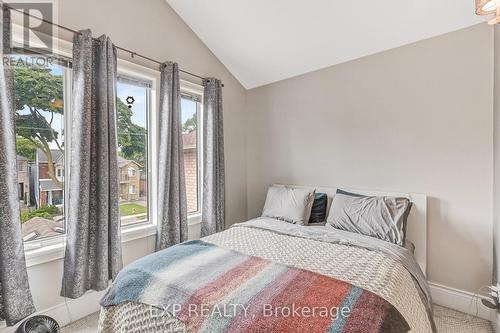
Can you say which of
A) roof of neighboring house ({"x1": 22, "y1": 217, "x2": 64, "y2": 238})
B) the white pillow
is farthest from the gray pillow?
roof of neighboring house ({"x1": 22, "y1": 217, "x2": 64, "y2": 238})

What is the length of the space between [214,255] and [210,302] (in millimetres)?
519

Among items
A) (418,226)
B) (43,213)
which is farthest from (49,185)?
(418,226)

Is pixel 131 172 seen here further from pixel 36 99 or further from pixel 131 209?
pixel 36 99

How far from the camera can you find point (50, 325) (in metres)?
1.59

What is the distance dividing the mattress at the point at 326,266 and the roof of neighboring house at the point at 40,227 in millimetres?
932

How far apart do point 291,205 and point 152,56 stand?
1.97 meters

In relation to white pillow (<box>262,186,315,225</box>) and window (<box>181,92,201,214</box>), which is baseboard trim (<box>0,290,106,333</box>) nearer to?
window (<box>181,92,201,214</box>)

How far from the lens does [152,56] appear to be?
2.46 metres

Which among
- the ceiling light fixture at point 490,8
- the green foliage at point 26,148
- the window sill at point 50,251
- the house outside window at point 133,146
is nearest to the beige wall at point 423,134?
the ceiling light fixture at point 490,8

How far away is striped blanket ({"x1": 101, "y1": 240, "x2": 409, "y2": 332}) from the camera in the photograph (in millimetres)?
1027

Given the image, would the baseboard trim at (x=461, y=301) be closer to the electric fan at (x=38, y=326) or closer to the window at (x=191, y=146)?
the window at (x=191, y=146)

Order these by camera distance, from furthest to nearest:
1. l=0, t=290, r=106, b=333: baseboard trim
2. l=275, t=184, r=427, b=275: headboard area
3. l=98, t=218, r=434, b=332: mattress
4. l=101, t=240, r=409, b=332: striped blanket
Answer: l=275, t=184, r=427, b=275: headboard area
l=0, t=290, r=106, b=333: baseboard trim
l=98, t=218, r=434, b=332: mattress
l=101, t=240, r=409, b=332: striped blanket

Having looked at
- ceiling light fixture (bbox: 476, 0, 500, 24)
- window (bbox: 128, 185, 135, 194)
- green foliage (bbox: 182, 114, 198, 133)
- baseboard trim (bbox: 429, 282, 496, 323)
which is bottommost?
baseboard trim (bbox: 429, 282, 496, 323)

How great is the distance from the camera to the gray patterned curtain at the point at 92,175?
1840mm
